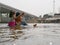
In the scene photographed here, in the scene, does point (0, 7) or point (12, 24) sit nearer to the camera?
point (12, 24)

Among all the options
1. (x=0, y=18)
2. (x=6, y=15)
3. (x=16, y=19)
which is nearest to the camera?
(x=16, y=19)

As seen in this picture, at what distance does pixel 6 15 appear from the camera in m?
77.2

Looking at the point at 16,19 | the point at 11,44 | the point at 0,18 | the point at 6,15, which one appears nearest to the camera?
the point at 11,44

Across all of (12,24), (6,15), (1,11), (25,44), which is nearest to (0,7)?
(1,11)

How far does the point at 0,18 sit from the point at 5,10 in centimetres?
408

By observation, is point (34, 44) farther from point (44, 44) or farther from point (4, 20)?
point (4, 20)

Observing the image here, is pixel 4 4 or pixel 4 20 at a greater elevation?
pixel 4 4

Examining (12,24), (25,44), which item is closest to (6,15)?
(12,24)

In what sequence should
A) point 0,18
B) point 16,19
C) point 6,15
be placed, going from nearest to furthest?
1. point 16,19
2. point 0,18
3. point 6,15

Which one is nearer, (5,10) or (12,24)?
(12,24)

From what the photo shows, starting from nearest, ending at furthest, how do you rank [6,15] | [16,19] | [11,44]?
[11,44], [16,19], [6,15]

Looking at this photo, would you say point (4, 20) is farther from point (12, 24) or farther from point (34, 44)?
point (34, 44)

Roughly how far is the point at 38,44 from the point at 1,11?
6040 cm

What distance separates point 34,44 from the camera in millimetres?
10945
